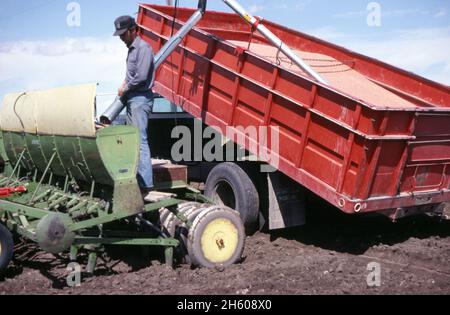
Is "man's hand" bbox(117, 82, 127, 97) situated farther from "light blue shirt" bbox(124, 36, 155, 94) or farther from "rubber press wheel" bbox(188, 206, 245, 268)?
"rubber press wheel" bbox(188, 206, 245, 268)

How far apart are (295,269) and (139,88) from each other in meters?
2.63

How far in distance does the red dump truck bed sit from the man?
4.17 feet

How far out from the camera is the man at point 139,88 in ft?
17.5

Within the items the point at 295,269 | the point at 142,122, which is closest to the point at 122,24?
the point at 142,122

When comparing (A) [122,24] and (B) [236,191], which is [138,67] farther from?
(B) [236,191]

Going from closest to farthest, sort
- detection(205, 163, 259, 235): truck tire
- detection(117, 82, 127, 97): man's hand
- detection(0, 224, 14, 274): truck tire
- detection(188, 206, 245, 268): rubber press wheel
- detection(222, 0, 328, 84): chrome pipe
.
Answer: detection(0, 224, 14, 274): truck tire < detection(188, 206, 245, 268): rubber press wheel < detection(117, 82, 127, 97): man's hand < detection(222, 0, 328, 84): chrome pipe < detection(205, 163, 259, 235): truck tire

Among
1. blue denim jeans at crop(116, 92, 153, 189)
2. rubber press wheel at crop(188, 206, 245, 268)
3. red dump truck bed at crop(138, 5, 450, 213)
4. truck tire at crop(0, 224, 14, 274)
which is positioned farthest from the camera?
blue denim jeans at crop(116, 92, 153, 189)

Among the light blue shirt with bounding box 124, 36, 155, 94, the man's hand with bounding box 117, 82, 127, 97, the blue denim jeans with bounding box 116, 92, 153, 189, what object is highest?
the light blue shirt with bounding box 124, 36, 155, 94

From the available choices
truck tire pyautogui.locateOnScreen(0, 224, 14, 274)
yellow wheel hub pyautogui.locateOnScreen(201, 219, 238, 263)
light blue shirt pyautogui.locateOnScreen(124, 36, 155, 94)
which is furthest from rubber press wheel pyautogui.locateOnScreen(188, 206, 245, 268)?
truck tire pyautogui.locateOnScreen(0, 224, 14, 274)

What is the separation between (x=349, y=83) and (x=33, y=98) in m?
4.08

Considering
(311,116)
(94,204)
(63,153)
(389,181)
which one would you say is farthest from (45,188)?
(389,181)

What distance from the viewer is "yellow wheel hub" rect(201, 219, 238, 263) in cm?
518

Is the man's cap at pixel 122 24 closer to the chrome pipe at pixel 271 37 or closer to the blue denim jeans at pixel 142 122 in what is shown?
the blue denim jeans at pixel 142 122

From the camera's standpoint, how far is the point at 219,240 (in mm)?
5250
